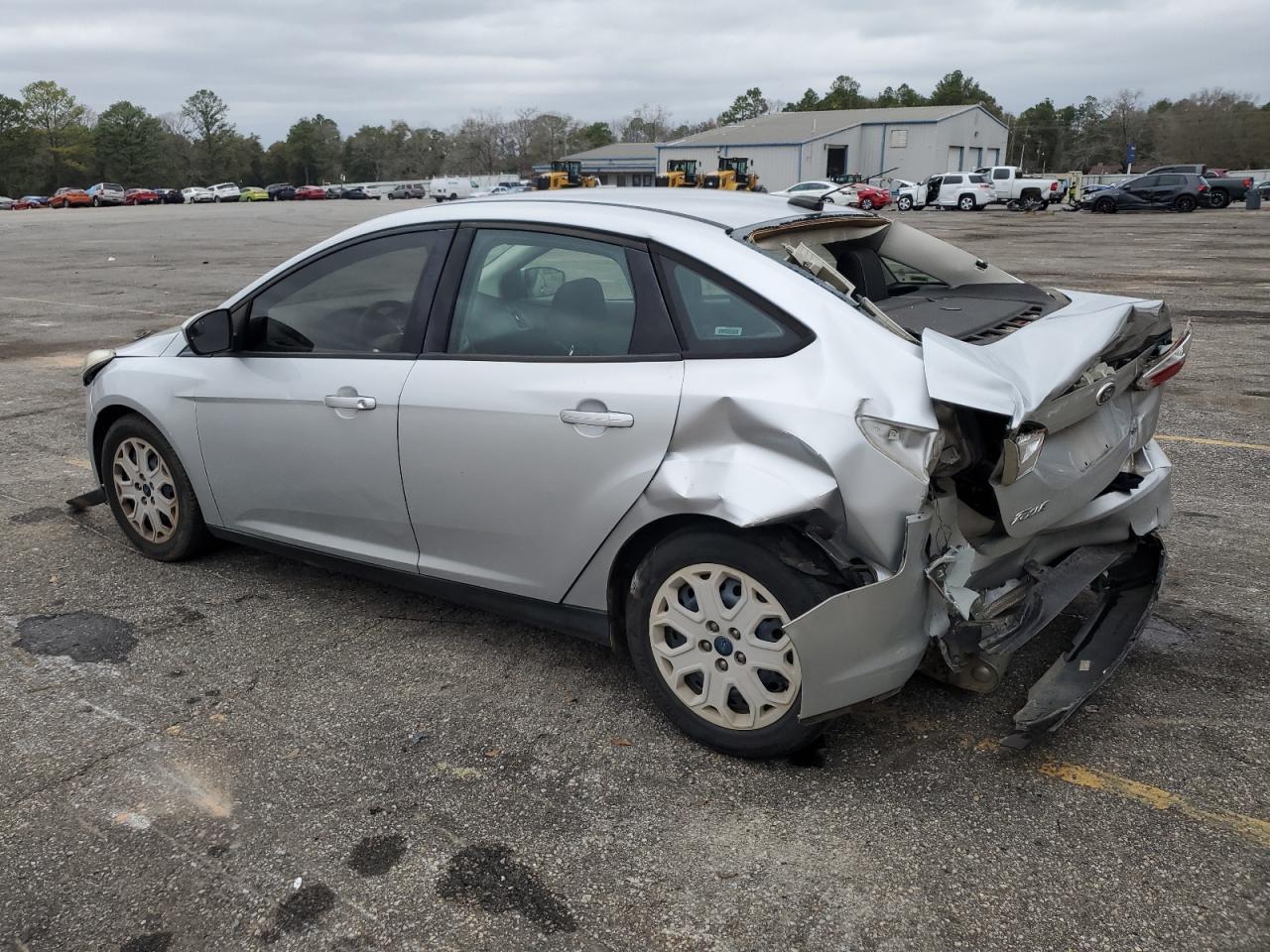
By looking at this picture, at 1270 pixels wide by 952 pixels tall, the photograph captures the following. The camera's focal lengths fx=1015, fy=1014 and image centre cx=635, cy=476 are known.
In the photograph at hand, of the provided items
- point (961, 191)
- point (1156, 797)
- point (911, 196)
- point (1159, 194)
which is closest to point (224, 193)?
point (911, 196)

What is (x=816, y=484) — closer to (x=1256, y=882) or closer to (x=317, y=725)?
(x=1256, y=882)

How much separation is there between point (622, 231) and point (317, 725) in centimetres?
190

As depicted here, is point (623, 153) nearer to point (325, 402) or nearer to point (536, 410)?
point (325, 402)

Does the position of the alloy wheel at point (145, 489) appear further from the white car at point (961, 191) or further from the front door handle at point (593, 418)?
the white car at point (961, 191)

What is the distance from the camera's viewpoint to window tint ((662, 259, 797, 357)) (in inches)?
116

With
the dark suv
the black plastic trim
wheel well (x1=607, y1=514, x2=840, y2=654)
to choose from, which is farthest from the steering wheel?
the dark suv

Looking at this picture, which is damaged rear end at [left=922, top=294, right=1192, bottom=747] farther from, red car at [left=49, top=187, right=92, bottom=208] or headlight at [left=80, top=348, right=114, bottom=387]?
red car at [left=49, top=187, right=92, bottom=208]

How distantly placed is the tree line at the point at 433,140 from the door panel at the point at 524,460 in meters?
102

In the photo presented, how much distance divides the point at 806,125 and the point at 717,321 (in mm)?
81603

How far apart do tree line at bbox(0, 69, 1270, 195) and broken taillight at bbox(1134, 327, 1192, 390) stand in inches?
3976

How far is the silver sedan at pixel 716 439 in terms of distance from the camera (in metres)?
2.78

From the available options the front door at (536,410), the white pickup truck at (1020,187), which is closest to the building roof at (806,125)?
the white pickup truck at (1020,187)

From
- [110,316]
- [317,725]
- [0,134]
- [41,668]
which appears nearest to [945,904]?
[317,725]

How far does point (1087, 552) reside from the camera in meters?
3.39
